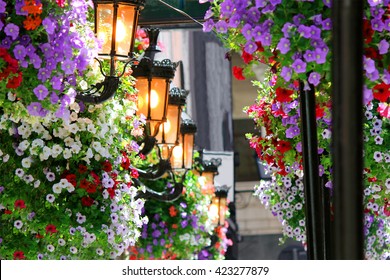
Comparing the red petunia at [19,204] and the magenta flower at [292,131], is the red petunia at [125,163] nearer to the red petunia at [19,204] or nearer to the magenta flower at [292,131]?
the red petunia at [19,204]

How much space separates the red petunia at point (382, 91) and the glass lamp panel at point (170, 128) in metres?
4.27

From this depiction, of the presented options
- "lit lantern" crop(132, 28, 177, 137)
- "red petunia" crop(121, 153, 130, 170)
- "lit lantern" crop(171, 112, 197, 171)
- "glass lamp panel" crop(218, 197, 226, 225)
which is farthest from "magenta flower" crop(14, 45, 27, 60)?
"glass lamp panel" crop(218, 197, 226, 225)

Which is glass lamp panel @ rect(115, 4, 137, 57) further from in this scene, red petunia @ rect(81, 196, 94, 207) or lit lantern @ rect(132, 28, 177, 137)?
lit lantern @ rect(132, 28, 177, 137)

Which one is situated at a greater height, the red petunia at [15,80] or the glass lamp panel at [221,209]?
the red petunia at [15,80]

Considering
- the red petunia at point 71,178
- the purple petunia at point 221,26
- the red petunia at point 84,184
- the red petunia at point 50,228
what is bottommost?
the red petunia at point 50,228

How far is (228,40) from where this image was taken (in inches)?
159

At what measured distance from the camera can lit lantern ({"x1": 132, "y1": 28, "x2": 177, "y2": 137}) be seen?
7.14 meters

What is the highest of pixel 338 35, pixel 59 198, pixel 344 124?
pixel 338 35

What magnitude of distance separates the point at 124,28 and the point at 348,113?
4147 mm

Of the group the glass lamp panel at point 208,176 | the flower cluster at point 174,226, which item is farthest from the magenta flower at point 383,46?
the glass lamp panel at point 208,176

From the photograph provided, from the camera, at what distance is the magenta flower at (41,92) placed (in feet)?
14.9
